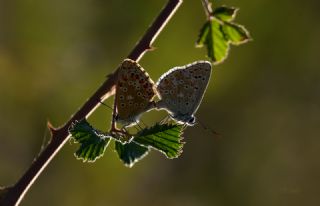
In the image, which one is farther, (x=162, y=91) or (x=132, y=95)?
(x=162, y=91)

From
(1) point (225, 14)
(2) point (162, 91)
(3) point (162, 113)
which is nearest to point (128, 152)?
(2) point (162, 91)

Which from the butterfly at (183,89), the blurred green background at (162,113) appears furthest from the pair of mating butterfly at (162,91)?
the blurred green background at (162,113)

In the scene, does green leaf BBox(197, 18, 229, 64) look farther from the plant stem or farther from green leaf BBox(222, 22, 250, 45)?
the plant stem

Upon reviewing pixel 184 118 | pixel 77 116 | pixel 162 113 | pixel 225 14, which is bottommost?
pixel 162 113

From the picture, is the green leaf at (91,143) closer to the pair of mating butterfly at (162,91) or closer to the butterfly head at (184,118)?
the pair of mating butterfly at (162,91)

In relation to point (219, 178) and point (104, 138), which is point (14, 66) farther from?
point (104, 138)

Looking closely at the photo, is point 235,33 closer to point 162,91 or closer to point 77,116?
point 162,91

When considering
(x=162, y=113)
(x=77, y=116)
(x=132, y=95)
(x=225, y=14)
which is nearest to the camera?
(x=77, y=116)
